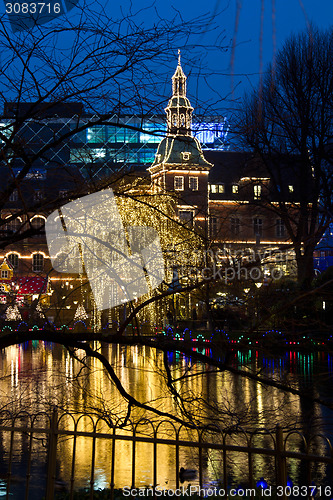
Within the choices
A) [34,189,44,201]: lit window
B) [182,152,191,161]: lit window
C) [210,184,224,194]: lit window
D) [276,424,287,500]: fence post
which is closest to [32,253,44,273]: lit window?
[34,189,44,201]: lit window

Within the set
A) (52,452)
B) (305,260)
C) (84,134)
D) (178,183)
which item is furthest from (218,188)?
(52,452)

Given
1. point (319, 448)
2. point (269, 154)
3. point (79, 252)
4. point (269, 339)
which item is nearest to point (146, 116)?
point (269, 339)

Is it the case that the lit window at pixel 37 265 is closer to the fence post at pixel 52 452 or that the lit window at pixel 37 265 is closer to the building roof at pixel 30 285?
the building roof at pixel 30 285

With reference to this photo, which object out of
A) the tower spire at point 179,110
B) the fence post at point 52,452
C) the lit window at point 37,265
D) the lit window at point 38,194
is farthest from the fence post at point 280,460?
the lit window at point 37,265

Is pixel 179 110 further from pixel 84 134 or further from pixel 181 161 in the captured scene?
pixel 84 134

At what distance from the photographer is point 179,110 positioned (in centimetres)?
594

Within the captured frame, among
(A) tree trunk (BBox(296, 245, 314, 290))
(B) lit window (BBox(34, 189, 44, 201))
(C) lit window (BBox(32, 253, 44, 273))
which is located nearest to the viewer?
(A) tree trunk (BBox(296, 245, 314, 290))

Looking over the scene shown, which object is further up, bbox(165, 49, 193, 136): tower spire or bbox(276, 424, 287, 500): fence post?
bbox(165, 49, 193, 136): tower spire

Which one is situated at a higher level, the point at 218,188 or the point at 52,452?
the point at 218,188

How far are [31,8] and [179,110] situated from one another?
1.59 metres

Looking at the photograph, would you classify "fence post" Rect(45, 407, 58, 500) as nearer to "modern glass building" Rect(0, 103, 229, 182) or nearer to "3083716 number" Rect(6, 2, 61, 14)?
"modern glass building" Rect(0, 103, 229, 182)

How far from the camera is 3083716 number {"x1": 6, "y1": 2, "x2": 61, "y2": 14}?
18.2ft

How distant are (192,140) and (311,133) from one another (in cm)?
2390

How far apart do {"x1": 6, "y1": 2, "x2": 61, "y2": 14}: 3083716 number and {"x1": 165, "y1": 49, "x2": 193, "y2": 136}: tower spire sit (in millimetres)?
1208
